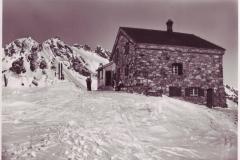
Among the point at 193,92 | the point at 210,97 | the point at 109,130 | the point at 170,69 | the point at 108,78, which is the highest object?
the point at 170,69

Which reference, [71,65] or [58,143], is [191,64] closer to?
[71,65]

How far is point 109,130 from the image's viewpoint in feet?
13.2

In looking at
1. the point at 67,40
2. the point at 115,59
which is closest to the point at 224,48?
the point at 67,40

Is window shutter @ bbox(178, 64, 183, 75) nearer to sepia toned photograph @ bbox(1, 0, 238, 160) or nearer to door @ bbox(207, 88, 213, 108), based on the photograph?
door @ bbox(207, 88, 213, 108)

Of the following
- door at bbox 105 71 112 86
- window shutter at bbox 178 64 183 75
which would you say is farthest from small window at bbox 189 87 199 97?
door at bbox 105 71 112 86

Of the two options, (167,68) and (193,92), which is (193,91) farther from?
(167,68)

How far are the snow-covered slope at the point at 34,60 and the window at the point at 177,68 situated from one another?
7.65ft

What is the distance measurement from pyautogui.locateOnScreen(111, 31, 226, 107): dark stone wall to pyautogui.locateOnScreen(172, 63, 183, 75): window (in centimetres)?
7

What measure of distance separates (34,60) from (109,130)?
75.0 inches

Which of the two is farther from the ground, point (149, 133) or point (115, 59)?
point (115, 59)

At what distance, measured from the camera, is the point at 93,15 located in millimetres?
4418

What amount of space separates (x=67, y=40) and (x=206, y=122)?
2170 millimetres

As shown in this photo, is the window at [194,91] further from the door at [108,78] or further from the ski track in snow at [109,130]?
the door at [108,78]

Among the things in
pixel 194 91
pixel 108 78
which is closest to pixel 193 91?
pixel 194 91
